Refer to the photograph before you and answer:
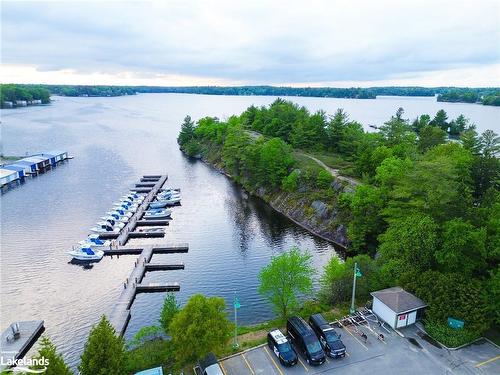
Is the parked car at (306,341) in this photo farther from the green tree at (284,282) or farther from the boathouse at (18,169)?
the boathouse at (18,169)

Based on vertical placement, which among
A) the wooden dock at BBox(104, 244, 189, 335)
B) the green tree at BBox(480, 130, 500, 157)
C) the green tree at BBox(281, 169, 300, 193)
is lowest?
the wooden dock at BBox(104, 244, 189, 335)

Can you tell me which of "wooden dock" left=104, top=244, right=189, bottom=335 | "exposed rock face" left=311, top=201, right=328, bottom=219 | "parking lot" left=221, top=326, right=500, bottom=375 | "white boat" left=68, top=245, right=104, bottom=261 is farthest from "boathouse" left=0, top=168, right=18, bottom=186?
"parking lot" left=221, top=326, right=500, bottom=375

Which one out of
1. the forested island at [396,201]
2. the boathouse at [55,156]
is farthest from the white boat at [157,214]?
the boathouse at [55,156]

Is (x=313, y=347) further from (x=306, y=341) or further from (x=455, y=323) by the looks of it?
(x=455, y=323)

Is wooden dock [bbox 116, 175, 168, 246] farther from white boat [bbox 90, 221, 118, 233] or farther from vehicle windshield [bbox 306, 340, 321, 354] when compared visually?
vehicle windshield [bbox 306, 340, 321, 354]

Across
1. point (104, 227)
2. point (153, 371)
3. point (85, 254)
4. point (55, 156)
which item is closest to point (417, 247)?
point (153, 371)

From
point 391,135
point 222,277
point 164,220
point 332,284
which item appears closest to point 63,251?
point 164,220

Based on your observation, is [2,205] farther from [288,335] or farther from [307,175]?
[288,335]
